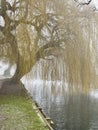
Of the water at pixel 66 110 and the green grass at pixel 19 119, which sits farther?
the water at pixel 66 110

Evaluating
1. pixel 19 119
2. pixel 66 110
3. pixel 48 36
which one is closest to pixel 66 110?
pixel 66 110

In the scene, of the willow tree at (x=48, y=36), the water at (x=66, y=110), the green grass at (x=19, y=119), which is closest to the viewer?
the green grass at (x=19, y=119)

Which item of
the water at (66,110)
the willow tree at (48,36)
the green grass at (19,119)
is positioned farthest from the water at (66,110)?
the green grass at (19,119)

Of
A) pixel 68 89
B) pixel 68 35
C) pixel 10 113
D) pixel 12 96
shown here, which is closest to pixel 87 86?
pixel 68 89

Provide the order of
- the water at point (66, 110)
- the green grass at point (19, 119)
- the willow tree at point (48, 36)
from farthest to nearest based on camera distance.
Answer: the willow tree at point (48, 36) < the water at point (66, 110) < the green grass at point (19, 119)

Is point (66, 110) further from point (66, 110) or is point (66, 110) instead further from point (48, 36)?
point (48, 36)

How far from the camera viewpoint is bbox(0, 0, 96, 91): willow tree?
1365 centimetres

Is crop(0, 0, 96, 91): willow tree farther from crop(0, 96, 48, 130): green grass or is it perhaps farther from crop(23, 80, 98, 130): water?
crop(0, 96, 48, 130): green grass

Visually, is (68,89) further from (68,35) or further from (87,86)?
(68,35)

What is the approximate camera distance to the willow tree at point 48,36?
13.6 m

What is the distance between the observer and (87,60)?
14.4 metres

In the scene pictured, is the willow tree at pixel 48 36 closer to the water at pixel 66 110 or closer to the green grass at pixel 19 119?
the water at pixel 66 110

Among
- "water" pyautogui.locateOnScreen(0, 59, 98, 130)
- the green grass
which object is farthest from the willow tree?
the green grass

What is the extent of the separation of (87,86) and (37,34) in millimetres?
3221
